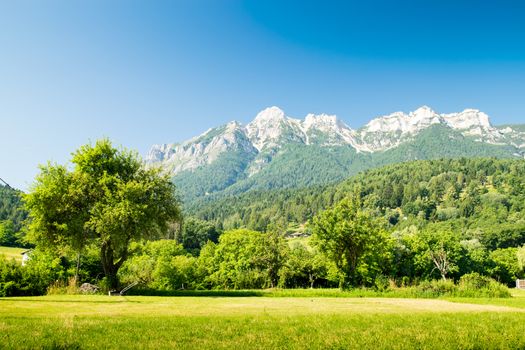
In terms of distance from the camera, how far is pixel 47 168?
109 feet

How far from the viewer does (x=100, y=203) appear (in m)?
32.3

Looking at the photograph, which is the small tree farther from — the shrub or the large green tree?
the large green tree

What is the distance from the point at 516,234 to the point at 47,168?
596 feet

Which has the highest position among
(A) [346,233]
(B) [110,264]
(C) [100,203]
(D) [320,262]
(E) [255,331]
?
(C) [100,203]

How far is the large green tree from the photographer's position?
31.5 m

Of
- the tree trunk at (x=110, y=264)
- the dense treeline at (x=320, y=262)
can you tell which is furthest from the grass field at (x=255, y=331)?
the dense treeline at (x=320, y=262)

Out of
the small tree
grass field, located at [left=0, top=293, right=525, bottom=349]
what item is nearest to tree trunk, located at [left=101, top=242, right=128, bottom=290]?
grass field, located at [left=0, top=293, right=525, bottom=349]

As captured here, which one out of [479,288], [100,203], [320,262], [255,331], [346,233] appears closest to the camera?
[255,331]

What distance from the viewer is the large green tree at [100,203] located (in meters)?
31.5

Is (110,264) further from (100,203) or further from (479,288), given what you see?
(479,288)

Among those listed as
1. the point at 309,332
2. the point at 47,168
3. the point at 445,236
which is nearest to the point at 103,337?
the point at 309,332

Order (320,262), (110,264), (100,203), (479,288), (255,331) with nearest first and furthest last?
(255,331) < (100,203) < (110,264) < (479,288) < (320,262)

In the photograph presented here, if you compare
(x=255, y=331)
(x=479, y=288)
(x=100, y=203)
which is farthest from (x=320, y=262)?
(x=255, y=331)

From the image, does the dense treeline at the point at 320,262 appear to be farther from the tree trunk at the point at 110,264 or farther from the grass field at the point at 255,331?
the grass field at the point at 255,331
